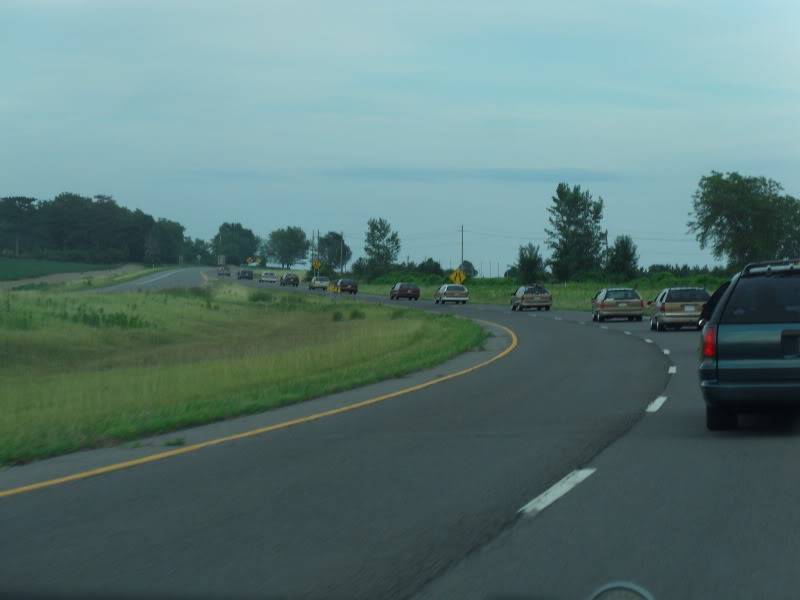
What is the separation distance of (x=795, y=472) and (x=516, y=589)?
533 centimetres

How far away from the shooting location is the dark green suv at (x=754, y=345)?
542 inches

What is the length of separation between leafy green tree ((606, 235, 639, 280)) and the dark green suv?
12288 centimetres

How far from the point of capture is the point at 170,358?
41.6 meters

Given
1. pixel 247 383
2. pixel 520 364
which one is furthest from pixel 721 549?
pixel 520 364

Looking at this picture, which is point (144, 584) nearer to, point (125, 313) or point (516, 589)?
point (516, 589)

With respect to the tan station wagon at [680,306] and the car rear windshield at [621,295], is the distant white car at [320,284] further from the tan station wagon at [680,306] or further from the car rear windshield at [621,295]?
the tan station wagon at [680,306]

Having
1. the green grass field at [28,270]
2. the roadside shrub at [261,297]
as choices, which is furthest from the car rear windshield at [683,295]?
the green grass field at [28,270]

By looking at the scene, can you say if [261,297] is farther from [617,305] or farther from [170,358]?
[170,358]

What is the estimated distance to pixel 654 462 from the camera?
1246 centimetres

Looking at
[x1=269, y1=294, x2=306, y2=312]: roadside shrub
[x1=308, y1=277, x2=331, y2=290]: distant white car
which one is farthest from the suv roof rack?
[x1=308, y1=277, x2=331, y2=290]: distant white car

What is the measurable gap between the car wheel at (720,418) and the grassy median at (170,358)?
21.0 feet

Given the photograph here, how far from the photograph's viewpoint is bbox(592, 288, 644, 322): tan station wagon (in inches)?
2162

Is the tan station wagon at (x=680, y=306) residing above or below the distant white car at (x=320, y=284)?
above

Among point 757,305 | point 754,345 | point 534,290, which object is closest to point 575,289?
point 534,290
